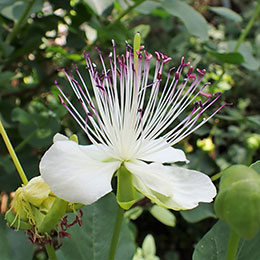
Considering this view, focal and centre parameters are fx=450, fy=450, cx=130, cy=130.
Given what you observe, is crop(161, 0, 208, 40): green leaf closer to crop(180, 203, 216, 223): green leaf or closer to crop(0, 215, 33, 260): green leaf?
crop(180, 203, 216, 223): green leaf

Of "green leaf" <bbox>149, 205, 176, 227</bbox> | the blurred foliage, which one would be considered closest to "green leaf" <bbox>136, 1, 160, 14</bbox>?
the blurred foliage

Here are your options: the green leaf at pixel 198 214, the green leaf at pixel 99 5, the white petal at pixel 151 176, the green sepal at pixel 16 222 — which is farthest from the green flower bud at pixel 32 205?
the green leaf at pixel 99 5

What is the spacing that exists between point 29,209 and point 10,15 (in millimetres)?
687

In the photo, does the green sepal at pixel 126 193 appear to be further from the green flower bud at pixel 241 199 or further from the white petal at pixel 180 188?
the green flower bud at pixel 241 199

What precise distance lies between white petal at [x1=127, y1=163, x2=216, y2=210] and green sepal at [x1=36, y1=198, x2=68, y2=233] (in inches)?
4.5

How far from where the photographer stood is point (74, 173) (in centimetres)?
61

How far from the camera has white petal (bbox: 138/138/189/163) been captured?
707mm

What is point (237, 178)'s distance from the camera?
50cm

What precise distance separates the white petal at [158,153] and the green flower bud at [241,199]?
0.19 m

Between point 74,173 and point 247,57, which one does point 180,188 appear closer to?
point 74,173

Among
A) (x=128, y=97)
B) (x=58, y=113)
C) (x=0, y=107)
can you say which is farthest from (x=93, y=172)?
(x=0, y=107)

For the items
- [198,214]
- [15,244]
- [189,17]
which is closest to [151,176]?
[15,244]

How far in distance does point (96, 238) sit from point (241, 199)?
1.13 feet

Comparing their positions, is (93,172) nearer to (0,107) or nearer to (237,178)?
(237,178)
